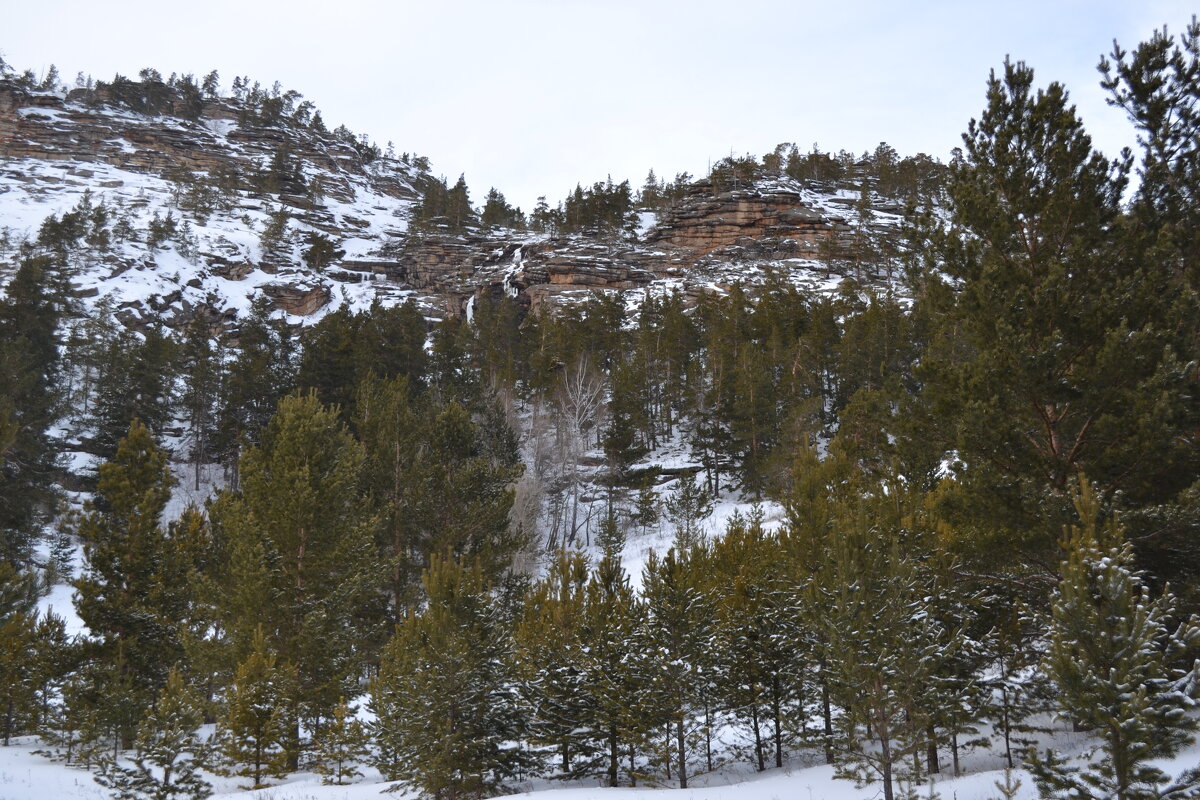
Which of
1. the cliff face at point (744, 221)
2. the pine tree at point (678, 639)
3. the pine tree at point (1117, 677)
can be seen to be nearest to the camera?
the pine tree at point (1117, 677)

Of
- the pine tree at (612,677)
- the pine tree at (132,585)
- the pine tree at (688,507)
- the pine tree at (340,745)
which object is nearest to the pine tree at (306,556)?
the pine tree at (340,745)

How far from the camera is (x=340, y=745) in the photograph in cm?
1359

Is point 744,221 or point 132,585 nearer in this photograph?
point 132,585

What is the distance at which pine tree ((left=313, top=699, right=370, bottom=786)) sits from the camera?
13141mm

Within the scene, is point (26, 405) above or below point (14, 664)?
above

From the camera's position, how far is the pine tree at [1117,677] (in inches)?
238

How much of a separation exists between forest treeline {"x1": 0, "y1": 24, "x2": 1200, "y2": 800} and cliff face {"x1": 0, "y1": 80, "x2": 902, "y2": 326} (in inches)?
1486

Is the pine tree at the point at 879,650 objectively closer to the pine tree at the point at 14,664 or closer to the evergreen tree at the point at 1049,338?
the evergreen tree at the point at 1049,338

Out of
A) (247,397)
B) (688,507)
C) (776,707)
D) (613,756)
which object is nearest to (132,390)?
(247,397)

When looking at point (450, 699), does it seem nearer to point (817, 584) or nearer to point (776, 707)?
point (776, 707)

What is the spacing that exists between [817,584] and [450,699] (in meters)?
6.73

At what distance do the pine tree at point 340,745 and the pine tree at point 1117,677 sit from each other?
1147cm

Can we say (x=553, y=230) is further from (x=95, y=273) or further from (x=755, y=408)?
(x=755, y=408)

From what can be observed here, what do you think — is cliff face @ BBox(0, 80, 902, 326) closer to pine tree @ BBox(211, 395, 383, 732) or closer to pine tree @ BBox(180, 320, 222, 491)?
pine tree @ BBox(180, 320, 222, 491)
